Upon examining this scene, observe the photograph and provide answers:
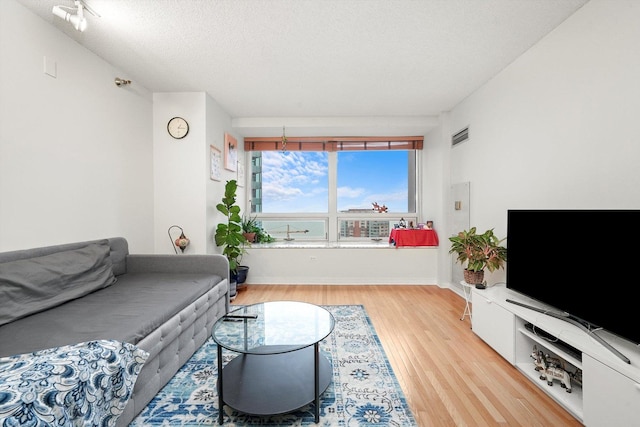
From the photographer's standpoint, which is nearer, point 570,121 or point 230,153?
point 570,121

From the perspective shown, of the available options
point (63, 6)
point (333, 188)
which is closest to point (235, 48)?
point (63, 6)

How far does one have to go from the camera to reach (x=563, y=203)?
6.70 feet

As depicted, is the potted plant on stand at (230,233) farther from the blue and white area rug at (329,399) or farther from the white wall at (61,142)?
the blue and white area rug at (329,399)

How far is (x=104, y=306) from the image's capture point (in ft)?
5.84

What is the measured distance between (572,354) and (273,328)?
1884mm

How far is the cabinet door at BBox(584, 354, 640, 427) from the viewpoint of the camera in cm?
119

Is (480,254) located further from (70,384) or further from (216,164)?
(216,164)

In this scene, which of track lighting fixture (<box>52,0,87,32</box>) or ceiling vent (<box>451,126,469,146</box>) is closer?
track lighting fixture (<box>52,0,87,32</box>)

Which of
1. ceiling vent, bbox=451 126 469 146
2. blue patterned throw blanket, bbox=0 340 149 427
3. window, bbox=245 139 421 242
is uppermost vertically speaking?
ceiling vent, bbox=451 126 469 146

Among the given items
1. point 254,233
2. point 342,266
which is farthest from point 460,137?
point 254,233

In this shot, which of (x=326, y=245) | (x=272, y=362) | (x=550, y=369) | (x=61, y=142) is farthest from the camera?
(x=326, y=245)

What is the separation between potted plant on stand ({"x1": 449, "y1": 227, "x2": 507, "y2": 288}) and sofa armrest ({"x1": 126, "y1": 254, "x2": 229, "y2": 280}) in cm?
256

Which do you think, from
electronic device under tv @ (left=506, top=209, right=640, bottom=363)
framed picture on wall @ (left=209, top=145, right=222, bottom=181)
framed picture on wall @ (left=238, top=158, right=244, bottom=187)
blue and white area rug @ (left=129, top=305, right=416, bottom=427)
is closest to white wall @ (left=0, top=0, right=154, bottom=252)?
framed picture on wall @ (left=209, top=145, right=222, bottom=181)

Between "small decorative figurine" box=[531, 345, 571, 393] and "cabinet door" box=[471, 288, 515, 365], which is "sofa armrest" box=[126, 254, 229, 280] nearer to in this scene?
"cabinet door" box=[471, 288, 515, 365]
